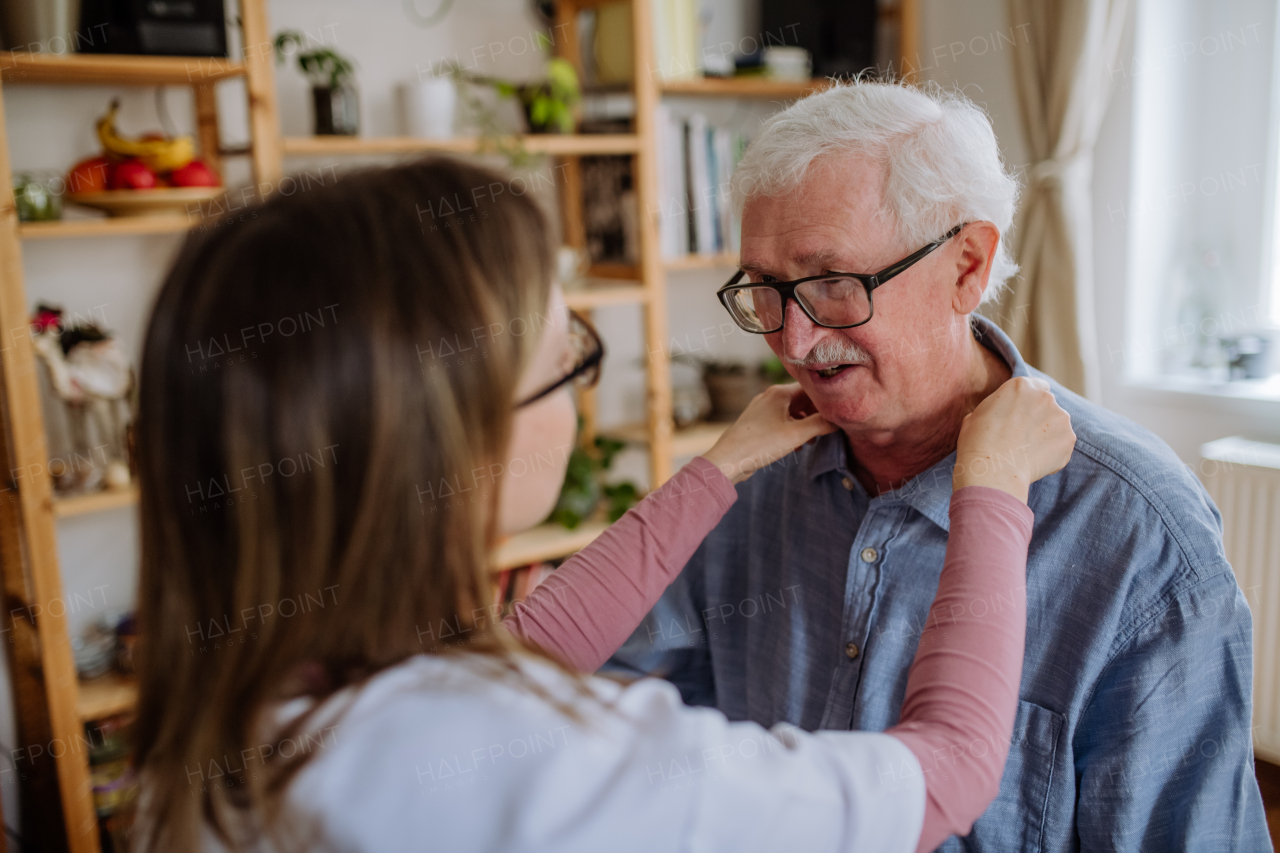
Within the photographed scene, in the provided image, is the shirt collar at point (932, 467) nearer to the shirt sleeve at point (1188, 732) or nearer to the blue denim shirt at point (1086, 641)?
the blue denim shirt at point (1086, 641)

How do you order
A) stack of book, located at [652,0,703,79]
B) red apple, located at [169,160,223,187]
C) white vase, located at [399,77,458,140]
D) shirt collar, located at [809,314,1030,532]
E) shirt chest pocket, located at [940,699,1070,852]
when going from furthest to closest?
stack of book, located at [652,0,703,79], white vase, located at [399,77,458,140], red apple, located at [169,160,223,187], shirt collar, located at [809,314,1030,532], shirt chest pocket, located at [940,699,1070,852]

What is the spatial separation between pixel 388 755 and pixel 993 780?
505 millimetres

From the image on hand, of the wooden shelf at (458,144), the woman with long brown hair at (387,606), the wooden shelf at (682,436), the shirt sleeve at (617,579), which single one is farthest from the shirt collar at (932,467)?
the wooden shelf at (682,436)

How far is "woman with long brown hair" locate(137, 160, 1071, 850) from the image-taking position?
658 mm

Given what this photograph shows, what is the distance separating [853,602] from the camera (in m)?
1.27

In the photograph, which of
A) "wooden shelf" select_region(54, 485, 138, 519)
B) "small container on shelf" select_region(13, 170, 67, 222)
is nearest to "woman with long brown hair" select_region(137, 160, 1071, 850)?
"wooden shelf" select_region(54, 485, 138, 519)

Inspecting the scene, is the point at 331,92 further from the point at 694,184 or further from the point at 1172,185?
the point at 1172,185

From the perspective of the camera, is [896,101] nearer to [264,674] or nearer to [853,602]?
[853,602]

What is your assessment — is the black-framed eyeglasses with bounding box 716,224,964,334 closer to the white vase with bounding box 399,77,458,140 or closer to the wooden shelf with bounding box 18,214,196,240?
the wooden shelf with bounding box 18,214,196,240

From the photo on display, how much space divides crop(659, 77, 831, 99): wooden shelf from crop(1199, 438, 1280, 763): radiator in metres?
1.51

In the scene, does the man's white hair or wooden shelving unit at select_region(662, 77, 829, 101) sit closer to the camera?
the man's white hair

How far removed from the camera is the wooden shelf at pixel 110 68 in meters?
1.95

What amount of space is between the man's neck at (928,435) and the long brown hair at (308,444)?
0.69 m

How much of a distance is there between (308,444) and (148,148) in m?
1.80
